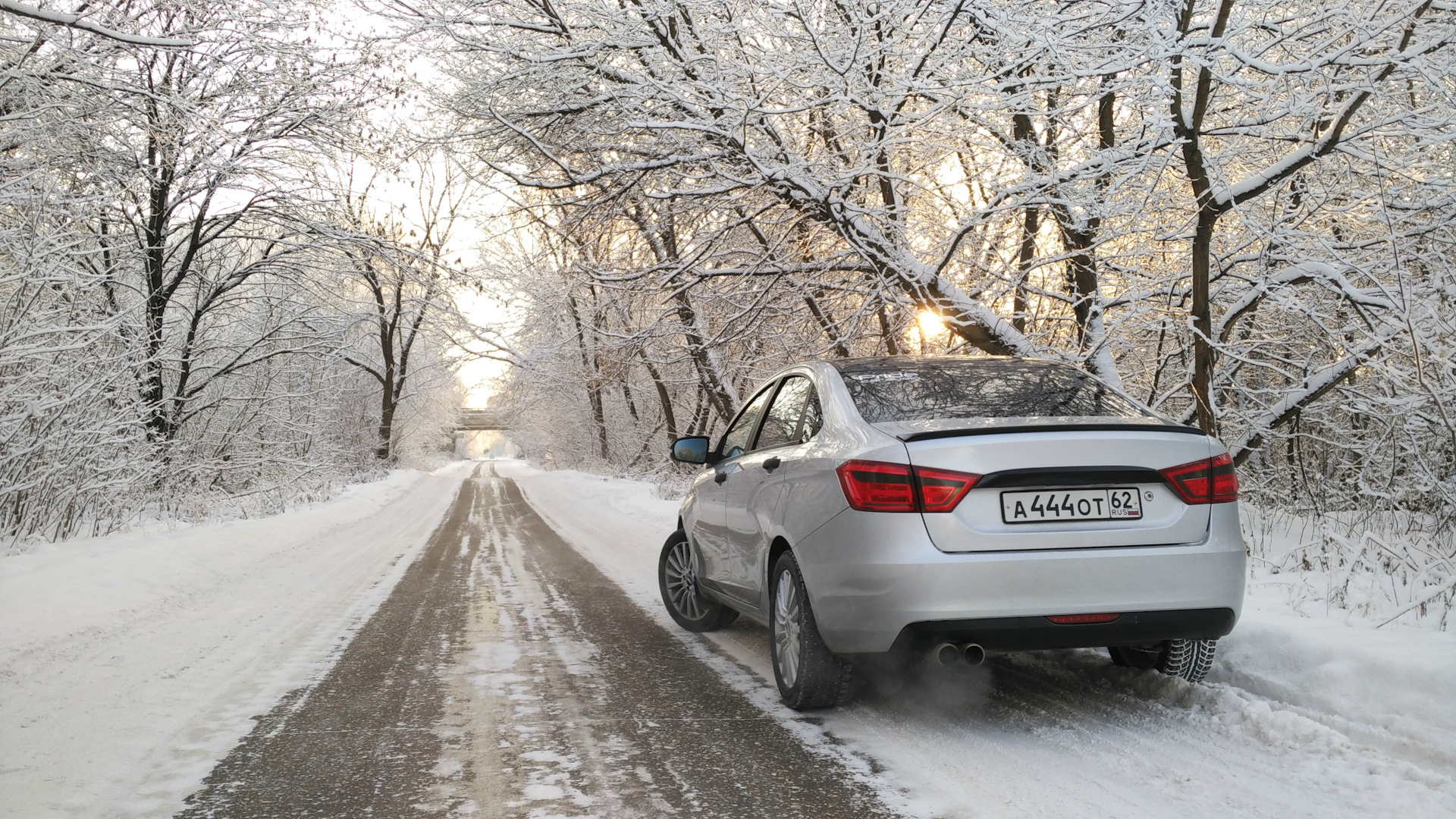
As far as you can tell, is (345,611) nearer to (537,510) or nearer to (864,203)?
(864,203)

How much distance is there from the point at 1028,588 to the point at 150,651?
16.1ft

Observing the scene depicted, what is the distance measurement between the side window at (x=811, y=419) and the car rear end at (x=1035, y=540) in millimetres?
660

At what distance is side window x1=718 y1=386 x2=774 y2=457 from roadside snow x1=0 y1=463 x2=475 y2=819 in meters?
2.60

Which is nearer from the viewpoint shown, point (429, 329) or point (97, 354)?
point (97, 354)

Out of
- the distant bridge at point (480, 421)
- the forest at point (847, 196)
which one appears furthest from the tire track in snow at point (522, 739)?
the distant bridge at point (480, 421)

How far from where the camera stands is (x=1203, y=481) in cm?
359

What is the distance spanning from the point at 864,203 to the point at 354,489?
1681 cm

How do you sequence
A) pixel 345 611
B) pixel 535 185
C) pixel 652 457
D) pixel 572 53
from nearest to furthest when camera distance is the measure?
pixel 345 611
pixel 572 53
pixel 535 185
pixel 652 457

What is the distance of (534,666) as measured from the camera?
5004mm

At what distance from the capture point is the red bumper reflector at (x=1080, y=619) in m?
3.38

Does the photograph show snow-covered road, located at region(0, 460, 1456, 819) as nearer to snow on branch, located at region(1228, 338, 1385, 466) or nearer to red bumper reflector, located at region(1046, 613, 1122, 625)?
red bumper reflector, located at region(1046, 613, 1122, 625)

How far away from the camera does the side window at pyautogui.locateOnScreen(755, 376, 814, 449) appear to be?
4.70 m

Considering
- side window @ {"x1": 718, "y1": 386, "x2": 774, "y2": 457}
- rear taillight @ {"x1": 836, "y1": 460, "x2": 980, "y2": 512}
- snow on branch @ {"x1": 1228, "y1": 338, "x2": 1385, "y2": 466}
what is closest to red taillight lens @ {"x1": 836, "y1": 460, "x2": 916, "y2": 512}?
rear taillight @ {"x1": 836, "y1": 460, "x2": 980, "y2": 512}

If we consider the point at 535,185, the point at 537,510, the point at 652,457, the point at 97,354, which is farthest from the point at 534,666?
the point at 652,457
